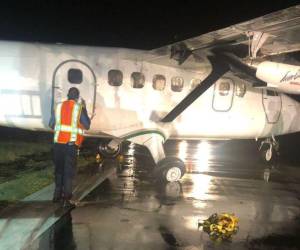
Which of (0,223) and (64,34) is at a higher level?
(64,34)

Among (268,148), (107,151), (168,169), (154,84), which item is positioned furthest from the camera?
(268,148)

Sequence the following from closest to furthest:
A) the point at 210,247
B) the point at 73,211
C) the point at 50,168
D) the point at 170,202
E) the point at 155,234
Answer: the point at 210,247 → the point at 155,234 → the point at 73,211 → the point at 170,202 → the point at 50,168

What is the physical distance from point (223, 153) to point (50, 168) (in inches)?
325

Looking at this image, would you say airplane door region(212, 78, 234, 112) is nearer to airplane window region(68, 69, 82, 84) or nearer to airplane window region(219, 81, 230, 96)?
airplane window region(219, 81, 230, 96)

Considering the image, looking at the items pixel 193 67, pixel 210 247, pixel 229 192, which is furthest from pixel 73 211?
pixel 193 67

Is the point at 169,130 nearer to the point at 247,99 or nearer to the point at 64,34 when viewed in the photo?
the point at 247,99

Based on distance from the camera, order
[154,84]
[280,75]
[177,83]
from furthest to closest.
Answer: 1. [177,83]
2. [154,84]
3. [280,75]

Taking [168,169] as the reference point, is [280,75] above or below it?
above

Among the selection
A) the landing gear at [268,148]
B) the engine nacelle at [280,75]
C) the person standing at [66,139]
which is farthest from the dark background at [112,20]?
the person standing at [66,139]

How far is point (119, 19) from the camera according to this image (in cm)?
5019

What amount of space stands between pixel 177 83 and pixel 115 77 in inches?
68.3

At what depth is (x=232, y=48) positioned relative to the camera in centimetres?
1152

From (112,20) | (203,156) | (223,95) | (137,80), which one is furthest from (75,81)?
(112,20)

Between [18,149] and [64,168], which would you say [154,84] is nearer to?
[64,168]
